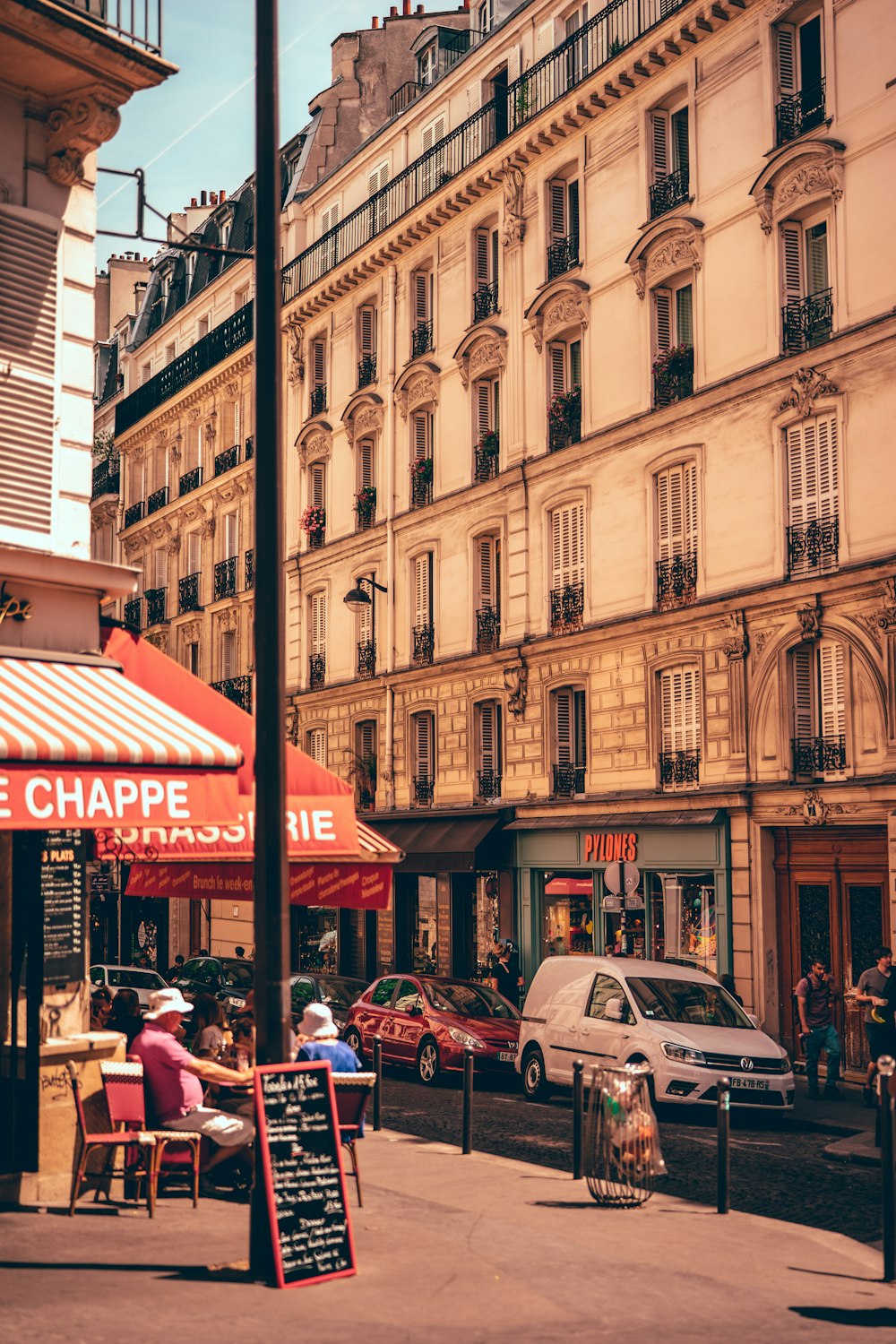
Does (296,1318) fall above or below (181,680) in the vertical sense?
below

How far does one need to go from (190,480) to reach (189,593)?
3392mm

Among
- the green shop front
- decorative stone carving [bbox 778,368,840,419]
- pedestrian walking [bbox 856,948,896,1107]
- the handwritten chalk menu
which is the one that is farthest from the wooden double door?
the handwritten chalk menu

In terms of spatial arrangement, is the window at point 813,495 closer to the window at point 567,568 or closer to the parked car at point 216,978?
the window at point 567,568

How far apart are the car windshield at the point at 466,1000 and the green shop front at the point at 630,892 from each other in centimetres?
129

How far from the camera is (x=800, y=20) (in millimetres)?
26000

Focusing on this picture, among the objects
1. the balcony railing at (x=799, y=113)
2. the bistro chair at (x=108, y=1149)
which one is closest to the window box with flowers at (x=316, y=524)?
the balcony railing at (x=799, y=113)

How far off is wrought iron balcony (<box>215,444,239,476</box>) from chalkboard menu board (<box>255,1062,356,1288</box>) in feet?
124

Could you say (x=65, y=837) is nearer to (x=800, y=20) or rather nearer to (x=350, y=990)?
(x=350, y=990)

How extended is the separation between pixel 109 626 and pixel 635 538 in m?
17.5

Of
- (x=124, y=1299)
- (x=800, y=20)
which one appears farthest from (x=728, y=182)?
(x=124, y=1299)

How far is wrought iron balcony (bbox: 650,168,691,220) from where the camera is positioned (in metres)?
28.2

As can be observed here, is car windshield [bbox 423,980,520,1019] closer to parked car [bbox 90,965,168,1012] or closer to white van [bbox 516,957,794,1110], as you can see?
white van [bbox 516,957,794,1110]

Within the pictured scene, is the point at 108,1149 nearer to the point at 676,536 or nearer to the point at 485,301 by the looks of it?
the point at 676,536

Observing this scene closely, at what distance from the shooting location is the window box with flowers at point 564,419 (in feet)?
101
